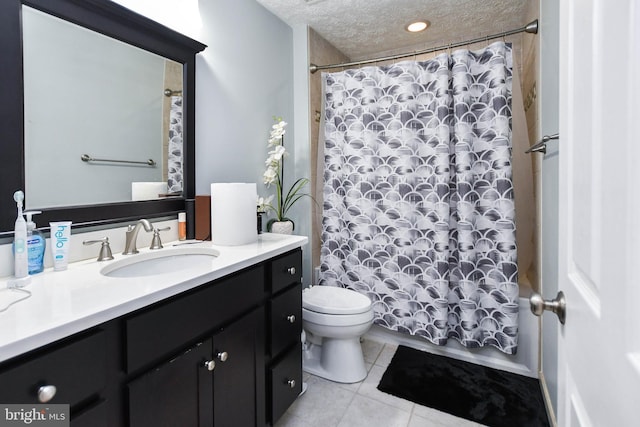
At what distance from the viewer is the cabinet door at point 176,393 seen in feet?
2.66

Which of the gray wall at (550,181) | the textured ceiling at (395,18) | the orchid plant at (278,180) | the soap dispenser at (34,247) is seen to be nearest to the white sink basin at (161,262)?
the soap dispenser at (34,247)

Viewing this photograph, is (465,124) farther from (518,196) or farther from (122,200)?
(122,200)

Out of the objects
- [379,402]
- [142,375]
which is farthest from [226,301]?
[379,402]

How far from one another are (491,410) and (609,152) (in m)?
1.66

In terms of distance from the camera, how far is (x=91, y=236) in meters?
1.19

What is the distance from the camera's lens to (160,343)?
2.82ft

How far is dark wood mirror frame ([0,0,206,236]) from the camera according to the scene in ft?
3.19

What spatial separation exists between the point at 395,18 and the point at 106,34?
1834mm

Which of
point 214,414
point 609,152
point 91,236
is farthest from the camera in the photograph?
point 91,236

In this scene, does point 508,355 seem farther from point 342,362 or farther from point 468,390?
point 342,362

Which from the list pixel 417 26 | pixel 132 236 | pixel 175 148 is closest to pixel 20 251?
pixel 132 236

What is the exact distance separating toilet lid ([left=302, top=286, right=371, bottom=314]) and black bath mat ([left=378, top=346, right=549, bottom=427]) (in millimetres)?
472

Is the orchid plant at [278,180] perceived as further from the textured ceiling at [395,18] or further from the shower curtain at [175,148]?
the textured ceiling at [395,18]

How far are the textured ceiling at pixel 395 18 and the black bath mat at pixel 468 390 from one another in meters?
2.36
